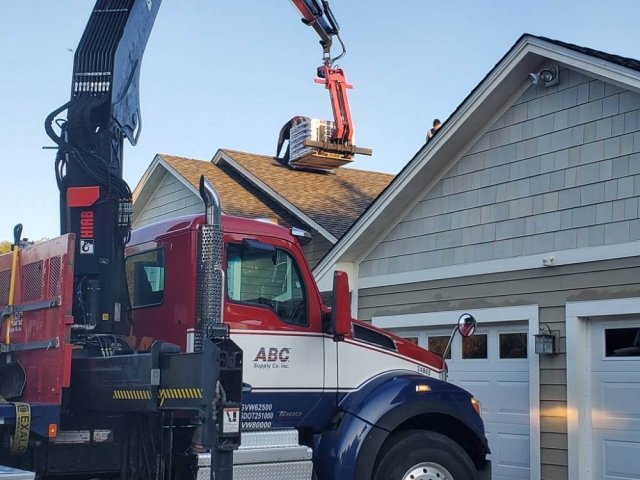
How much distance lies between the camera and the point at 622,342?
9664mm

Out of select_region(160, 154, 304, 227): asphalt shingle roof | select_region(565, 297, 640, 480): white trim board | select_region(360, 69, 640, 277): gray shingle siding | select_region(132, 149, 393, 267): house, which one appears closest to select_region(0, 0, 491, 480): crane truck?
select_region(565, 297, 640, 480): white trim board

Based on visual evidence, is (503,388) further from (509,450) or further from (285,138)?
(285,138)

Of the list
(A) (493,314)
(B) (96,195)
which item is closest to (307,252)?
(A) (493,314)

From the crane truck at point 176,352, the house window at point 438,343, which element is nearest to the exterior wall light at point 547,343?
the house window at point 438,343

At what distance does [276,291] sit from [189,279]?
0.75 metres

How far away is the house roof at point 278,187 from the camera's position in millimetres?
16031

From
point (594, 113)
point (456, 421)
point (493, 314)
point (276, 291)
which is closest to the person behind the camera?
point (276, 291)

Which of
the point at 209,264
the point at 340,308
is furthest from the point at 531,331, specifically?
the point at 209,264

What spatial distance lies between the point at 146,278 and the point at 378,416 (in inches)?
86.2

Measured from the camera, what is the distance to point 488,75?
11.2 meters

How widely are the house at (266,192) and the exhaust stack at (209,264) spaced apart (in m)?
8.55

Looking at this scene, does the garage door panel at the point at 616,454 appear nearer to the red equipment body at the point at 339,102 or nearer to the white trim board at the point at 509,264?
the white trim board at the point at 509,264

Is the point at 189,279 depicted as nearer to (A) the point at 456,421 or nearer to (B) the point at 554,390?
(A) the point at 456,421

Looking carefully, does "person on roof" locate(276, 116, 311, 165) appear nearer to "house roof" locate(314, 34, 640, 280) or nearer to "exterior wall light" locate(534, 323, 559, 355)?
"house roof" locate(314, 34, 640, 280)
